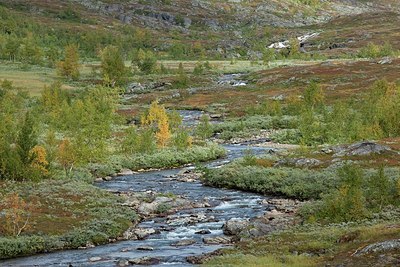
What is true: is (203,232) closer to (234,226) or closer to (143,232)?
(234,226)

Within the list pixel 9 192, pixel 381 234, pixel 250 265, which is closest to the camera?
pixel 250 265

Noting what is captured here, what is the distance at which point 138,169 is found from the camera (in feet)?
226

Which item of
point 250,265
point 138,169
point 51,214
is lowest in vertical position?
point 138,169

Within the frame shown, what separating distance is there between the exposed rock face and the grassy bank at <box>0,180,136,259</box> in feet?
58.9

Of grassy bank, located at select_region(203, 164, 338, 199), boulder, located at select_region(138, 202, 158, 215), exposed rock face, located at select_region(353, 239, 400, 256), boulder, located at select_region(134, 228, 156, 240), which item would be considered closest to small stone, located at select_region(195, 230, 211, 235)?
boulder, located at select_region(134, 228, 156, 240)

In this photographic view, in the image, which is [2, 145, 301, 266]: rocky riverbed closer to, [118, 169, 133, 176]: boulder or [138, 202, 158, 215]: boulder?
[138, 202, 158, 215]: boulder

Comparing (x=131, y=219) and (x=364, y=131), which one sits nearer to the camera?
(x=131, y=219)

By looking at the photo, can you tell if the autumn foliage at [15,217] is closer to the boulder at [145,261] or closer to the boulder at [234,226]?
the boulder at [145,261]

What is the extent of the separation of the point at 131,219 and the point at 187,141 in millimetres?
33655

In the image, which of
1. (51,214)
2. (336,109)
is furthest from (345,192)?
(336,109)

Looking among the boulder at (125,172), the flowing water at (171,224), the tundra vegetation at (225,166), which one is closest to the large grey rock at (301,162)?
the tundra vegetation at (225,166)

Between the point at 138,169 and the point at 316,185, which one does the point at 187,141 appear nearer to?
the point at 138,169

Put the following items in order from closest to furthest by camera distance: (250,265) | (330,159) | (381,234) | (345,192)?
(250,265)
(381,234)
(345,192)
(330,159)

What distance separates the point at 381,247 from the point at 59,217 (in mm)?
24059
